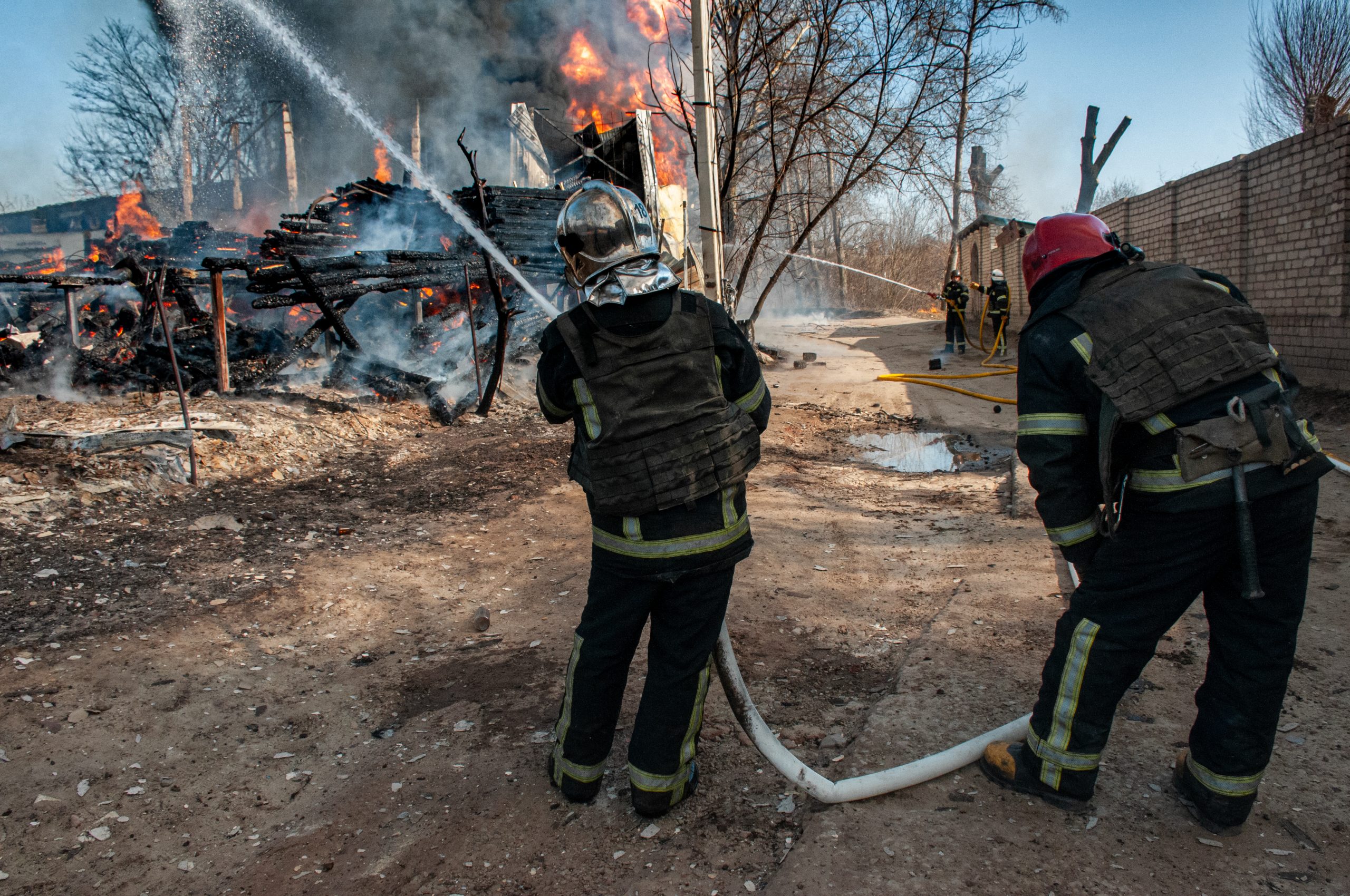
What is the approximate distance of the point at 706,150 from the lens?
29.9ft

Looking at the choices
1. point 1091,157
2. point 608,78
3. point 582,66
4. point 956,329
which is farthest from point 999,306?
point 582,66

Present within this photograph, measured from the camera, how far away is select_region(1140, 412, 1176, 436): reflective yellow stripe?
1.98 m

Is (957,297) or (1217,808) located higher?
(957,297)

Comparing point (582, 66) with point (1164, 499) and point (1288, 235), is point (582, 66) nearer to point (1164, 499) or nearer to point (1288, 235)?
point (1288, 235)

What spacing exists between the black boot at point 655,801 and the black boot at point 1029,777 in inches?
36.4

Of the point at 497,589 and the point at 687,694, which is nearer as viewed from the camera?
the point at 687,694

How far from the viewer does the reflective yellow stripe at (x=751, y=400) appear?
240 centimetres

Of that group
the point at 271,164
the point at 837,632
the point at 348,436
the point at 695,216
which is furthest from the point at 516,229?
the point at 271,164

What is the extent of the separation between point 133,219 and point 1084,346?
3020 centimetres

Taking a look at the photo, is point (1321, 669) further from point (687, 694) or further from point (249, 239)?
point (249, 239)

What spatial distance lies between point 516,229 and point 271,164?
20.5m

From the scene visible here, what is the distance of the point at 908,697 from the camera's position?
9.34ft

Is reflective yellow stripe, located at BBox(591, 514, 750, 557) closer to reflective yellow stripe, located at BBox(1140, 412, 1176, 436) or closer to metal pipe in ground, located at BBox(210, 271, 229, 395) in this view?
reflective yellow stripe, located at BBox(1140, 412, 1176, 436)

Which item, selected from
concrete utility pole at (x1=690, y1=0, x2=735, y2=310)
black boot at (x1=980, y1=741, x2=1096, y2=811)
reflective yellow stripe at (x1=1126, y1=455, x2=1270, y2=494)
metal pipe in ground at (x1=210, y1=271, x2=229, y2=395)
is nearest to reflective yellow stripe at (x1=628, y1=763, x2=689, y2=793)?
black boot at (x1=980, y1=741, x2=1096, y2=811)
